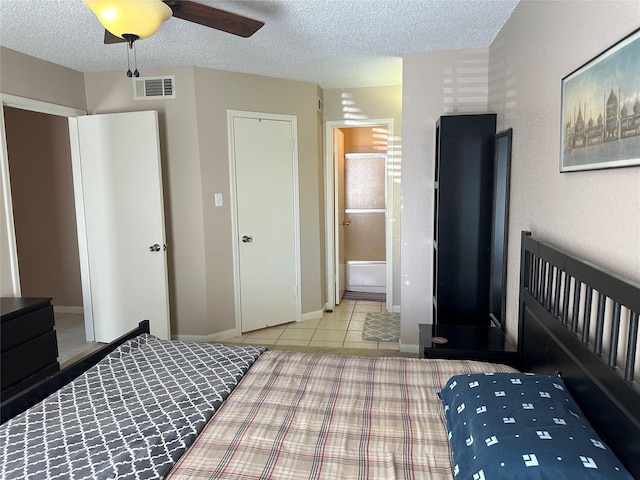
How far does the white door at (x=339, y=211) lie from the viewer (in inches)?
190

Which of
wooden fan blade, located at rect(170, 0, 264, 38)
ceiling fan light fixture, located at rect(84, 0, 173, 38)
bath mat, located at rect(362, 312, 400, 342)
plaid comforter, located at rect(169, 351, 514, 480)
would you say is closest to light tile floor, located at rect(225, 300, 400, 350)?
bath mat, located at rect(362, 312, 400, 342)

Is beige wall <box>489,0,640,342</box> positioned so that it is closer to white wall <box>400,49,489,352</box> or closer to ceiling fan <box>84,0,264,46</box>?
white wall <box>400,49,489,352</box>

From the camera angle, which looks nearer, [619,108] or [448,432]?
[619,108]

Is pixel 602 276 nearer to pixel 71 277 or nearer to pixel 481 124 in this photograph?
pixel 481 124

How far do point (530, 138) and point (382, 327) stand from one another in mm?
2585

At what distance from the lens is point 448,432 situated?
1417 millimetres

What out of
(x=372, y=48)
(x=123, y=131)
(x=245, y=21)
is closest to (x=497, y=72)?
(x=372, y=48)

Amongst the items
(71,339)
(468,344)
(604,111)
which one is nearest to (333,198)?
(468,344)

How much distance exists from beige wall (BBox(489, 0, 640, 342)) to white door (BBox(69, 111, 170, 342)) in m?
2.76

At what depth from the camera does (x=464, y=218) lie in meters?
2.95

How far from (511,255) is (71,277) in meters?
4.55

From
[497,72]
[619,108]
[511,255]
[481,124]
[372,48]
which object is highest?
[372,48]

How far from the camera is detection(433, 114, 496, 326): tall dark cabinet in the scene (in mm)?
2896

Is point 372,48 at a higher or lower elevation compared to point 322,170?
higher
